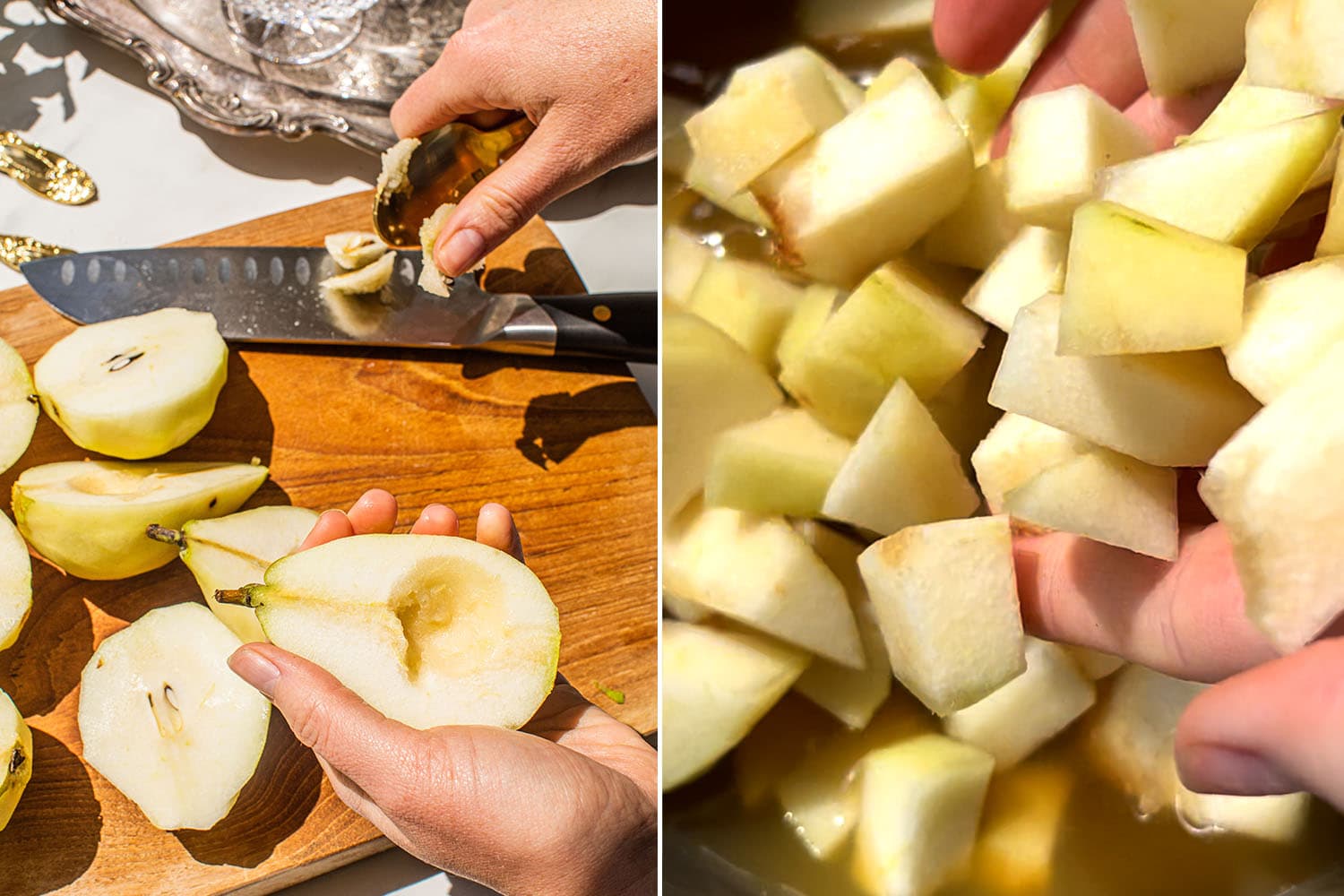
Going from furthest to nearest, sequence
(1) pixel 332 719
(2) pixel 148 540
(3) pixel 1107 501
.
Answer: (2) pixel 148 540, (1) pixel 332 719, (3) pixel 1107 501

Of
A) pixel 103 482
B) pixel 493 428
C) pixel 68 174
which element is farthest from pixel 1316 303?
pixel 68 174

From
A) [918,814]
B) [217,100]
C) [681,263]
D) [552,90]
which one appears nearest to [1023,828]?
[918,814]

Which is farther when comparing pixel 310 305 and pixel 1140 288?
pixel 310 305

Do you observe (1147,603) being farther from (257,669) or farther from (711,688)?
(257,669)

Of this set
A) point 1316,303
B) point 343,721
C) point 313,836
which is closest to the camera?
point 1316,303

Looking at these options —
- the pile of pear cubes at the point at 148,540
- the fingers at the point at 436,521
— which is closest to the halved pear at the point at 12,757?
the pile of pear cubes at the point at 148,540

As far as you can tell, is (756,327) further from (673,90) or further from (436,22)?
(436,22)

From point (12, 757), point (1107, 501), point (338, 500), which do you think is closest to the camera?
point (1107, 501)
